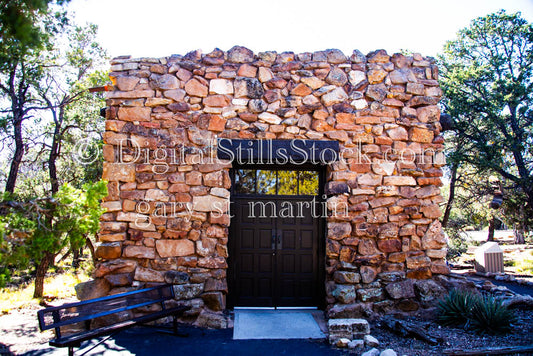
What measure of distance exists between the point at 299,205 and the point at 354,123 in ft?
5.31

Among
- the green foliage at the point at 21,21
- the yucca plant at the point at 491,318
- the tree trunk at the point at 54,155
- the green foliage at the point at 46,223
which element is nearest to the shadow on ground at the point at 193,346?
the green foliage at the point at 46,223

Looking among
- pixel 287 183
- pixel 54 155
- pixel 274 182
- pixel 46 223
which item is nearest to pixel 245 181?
pixel 274 182

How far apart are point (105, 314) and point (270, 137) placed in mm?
3354

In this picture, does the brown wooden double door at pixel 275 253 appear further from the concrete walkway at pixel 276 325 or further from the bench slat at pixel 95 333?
the bench slat at pixel 95 333

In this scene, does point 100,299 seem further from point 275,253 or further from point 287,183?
point 287,183

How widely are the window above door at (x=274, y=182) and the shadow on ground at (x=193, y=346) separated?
227cm

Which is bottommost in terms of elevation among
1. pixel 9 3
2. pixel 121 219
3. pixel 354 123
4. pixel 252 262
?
pixel 252 262

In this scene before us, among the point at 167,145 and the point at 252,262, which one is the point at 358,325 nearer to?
the point at 252,262

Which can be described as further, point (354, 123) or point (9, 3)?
point (354, 123)

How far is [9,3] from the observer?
3.35 metres

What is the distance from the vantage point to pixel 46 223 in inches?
142

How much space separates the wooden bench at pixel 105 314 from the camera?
3977 millimetres

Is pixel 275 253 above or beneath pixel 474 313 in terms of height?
above

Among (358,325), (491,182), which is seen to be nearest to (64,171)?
(358,325)
